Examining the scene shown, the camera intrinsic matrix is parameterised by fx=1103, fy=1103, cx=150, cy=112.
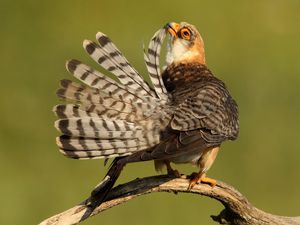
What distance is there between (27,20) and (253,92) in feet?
19.6

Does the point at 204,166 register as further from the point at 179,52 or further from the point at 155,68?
the point at 179,52

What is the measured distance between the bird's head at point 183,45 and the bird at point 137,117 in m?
0.60

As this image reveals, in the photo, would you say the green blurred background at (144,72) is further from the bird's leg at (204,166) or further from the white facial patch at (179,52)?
the bird's leg at (204,166)

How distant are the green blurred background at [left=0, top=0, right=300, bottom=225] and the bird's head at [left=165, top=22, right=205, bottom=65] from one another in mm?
5197

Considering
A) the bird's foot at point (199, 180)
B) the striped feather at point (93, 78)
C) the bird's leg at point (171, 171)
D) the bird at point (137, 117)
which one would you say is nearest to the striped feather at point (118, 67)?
the bird at point (137, 117)

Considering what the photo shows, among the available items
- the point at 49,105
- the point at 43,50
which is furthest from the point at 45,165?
the point at 43,50

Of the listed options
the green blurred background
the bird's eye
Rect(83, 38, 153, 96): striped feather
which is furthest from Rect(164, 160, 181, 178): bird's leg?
the green blurred background

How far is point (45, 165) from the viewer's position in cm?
1953

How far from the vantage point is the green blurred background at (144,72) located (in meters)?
18.6

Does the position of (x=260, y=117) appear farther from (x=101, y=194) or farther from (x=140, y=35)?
(x=101, y=194)

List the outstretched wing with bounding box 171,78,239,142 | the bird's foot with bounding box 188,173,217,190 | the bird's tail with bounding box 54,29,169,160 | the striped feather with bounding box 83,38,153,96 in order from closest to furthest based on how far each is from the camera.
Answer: the bird's tail with bounding box 54,29,169,160
the outstretched wing with bounding box 171,78,239,142
the striped feather with bounding box 83,38,153,96
the bird's foot with bounding box 188,173,217,190

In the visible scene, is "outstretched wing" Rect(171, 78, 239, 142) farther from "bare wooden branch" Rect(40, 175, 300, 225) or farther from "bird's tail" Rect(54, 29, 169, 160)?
"bare wooden branch" Rect(40, 175, 300, 225)

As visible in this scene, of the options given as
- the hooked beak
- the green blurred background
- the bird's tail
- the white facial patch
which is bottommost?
the bird's tail

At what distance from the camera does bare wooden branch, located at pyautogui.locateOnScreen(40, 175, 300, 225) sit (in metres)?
11.2
